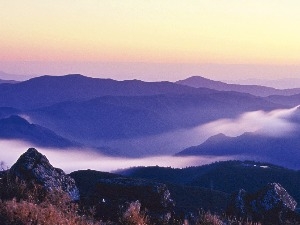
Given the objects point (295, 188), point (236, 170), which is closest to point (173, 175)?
point (236, 170)

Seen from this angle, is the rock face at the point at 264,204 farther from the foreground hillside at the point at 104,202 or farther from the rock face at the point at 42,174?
the rock face at the point at 42,174

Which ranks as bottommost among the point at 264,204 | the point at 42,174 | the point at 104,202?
the point at 264,204

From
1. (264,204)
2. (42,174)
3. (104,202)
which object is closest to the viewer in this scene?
(104,202)

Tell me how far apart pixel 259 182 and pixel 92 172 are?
97.4m

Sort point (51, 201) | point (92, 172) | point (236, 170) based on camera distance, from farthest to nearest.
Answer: point (236, 170), point (92, 172), point (51, 201)

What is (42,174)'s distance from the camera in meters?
19.0

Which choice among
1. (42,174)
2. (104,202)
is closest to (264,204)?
(104,202)

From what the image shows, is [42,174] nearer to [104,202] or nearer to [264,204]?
[104,202]

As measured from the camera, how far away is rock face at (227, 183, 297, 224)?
22.8 meters

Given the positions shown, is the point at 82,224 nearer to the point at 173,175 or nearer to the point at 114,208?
the point at 114,208

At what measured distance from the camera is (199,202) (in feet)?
212

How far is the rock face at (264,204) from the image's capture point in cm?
2280

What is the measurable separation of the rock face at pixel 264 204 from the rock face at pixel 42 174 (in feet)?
27.3

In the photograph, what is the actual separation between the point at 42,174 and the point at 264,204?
36.3 feet
